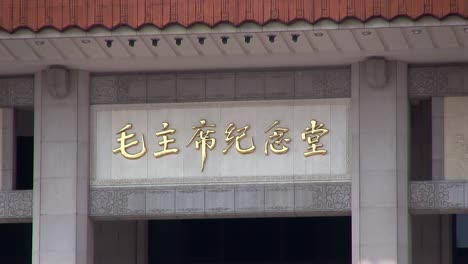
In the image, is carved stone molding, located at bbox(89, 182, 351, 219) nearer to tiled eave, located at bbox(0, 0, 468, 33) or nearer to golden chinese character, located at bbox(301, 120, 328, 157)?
golden chinese character, located at bbox(301, 120, 328, 157)

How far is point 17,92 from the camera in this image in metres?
24.0

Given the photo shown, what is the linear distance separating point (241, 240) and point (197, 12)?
21.5 ft

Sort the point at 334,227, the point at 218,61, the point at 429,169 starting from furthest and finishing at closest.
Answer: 1. the point at 334,227
2. the point at 429,169
3. the point at 218,61

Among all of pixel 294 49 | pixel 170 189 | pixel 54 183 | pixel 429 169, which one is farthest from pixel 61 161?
pixel 429 169

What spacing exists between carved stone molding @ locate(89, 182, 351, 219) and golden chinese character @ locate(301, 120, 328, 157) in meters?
0.50

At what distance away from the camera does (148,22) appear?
21781 mm

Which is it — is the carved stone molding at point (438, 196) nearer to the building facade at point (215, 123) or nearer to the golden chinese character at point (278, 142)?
the building facade at point (215, 123)

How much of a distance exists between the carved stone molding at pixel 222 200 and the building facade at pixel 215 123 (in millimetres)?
22

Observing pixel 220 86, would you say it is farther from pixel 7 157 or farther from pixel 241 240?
pixel 241 240

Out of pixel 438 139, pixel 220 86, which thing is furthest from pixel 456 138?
pixel 220 86

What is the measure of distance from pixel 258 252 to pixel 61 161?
16.5 feet

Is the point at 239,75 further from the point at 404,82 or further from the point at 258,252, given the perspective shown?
the point at 258,252

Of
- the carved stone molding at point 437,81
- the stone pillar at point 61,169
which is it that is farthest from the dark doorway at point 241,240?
the carved stone molding at point 437,81

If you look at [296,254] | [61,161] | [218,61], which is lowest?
[296,254]
